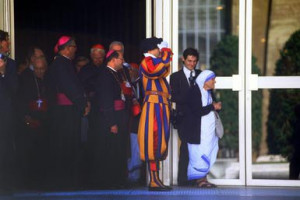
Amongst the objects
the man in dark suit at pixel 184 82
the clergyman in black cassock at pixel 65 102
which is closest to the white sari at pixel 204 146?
the man in dark suit at pixel 184 82

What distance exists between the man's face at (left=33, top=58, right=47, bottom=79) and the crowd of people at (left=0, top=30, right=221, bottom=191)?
1 centimetres

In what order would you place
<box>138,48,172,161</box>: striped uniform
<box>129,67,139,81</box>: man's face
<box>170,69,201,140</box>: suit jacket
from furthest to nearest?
<box>129,67,139,81</box>: man's face < <box>170,69,201,140</box>: suit jacket < <box>138,48,172,161</box>: striped uniform

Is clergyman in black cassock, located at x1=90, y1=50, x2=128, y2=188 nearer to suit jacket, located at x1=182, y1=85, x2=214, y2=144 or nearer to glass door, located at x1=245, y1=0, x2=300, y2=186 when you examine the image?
suit jacket, located at x1=182, y1=85, x2=214, y2=144

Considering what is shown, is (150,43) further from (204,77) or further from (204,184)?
(204,184)

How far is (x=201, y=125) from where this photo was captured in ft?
33.0

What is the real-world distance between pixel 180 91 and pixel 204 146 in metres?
0.66

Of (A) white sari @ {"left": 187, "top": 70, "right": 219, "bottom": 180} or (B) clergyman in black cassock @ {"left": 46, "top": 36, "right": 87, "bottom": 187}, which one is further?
(A) white sari @ {"left": 187, "top": 70, "right": 219, "bottom": 180}

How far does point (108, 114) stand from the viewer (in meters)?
9.87

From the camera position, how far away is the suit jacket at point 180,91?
10.0 m

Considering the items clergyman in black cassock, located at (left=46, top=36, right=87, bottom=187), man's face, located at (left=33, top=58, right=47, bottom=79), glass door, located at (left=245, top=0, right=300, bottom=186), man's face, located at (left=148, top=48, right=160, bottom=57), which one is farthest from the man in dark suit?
man's face, located at (left=33, top=58, right=47, bottom=79)

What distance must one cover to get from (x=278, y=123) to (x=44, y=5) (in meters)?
3.80

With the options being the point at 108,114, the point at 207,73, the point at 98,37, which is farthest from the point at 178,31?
the point at 98,37

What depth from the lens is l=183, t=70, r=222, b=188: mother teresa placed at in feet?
32.9

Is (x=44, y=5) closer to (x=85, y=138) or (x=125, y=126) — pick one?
(x=85, y=138)
